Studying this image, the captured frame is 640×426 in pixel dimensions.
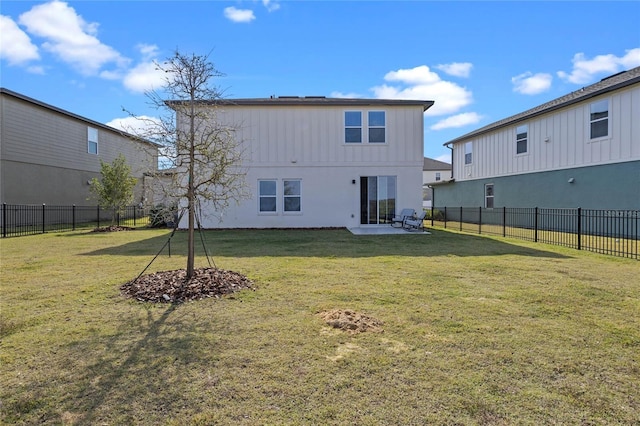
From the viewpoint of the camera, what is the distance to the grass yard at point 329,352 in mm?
2469

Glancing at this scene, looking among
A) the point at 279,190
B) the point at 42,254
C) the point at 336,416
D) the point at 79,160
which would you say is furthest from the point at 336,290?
the point at 79,160

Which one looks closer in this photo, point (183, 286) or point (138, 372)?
point (138, 372)

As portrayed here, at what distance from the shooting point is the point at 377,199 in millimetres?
16109

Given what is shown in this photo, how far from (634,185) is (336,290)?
13.3 meters

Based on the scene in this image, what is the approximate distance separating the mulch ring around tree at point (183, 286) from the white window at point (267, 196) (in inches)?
383

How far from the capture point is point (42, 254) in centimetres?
922

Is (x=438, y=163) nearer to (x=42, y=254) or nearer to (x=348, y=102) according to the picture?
(x=348, y=102)

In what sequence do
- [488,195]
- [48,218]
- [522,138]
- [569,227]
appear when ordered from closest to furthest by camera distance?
1. [569,227]
2. [522,138]
3. [48,218]
4. [488,195]

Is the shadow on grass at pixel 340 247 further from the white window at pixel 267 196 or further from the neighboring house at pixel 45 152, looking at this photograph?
the neighboring house at pixel 45 152

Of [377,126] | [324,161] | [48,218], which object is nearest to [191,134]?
[324,161]

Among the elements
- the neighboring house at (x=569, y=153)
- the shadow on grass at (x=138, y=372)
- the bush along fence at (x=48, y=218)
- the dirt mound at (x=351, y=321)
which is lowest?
the shadow on grass at (x=138, y=372)

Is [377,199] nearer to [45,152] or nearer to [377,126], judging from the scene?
[377,126]

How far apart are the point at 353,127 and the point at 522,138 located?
378 inches

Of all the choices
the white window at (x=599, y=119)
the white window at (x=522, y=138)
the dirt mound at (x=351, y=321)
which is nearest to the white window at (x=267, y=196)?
the dirt mound at (x=351, y=321)
